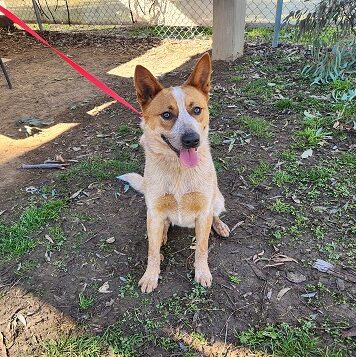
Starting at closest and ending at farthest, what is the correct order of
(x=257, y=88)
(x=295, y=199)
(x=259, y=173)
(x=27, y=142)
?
1. (x=295, y=199)
2. (x=259, y=173)
3. (x=27, y=142)
4. (x=257, y=88)

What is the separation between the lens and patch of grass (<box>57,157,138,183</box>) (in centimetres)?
345

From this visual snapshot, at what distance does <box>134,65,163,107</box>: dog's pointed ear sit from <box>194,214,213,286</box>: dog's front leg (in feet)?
2.69

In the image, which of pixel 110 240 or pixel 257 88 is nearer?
pixel 110 240

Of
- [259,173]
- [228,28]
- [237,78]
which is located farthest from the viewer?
[228,28]

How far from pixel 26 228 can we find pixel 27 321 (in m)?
0.86

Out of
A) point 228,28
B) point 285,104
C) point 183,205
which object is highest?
point 228,28

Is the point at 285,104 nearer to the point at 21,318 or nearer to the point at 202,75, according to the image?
the point at 202,75

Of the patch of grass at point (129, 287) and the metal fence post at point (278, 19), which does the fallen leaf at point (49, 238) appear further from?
the metal fence post at point (278, 19)

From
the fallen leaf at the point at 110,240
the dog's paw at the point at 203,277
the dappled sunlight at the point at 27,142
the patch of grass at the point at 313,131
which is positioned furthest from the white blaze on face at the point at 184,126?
the dappled sunlight at the point at 27,142

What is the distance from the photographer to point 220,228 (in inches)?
107

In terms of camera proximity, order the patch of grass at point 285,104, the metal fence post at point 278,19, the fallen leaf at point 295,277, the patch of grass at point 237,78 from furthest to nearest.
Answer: the metal fence post at point 278,19, the patch of grass at point 237,78, the patch of grass at point 285,104, the fallen leaf at point 295,277

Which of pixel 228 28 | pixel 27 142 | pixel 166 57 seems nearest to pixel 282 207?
pixel 27 142

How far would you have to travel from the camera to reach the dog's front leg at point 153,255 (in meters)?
2.31

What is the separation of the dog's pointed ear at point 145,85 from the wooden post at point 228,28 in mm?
3667
